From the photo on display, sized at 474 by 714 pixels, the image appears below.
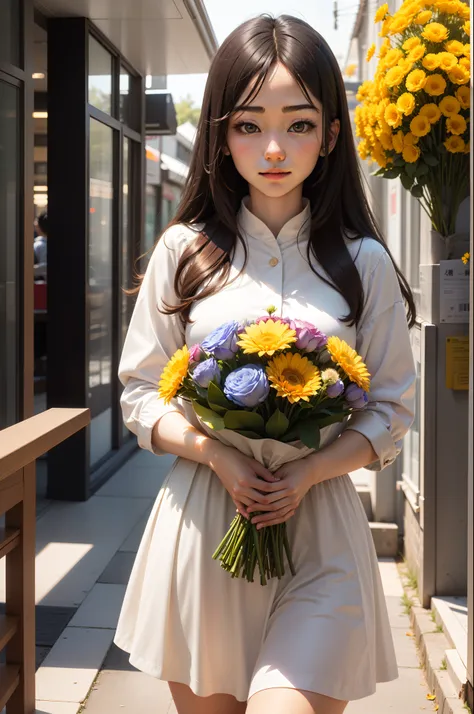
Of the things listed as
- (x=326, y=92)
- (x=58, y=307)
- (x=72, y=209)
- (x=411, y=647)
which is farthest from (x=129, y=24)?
(x=326, y=92)

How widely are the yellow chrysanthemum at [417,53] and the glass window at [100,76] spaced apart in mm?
3449

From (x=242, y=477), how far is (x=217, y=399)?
160 millimetres

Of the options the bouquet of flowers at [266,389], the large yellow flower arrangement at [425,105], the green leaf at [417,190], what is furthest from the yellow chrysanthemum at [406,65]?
the bouquet of flowers at [266,389]

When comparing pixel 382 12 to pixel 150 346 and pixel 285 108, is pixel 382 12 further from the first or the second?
pixel 150 346

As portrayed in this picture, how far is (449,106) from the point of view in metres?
3.79

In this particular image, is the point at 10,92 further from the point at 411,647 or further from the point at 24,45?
the point at 411,647

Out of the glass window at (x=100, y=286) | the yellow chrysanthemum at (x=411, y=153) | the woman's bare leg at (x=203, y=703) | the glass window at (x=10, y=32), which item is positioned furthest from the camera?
the glass window at (x=100, y=286)

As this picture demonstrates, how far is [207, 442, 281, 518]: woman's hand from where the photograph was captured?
Result: 1776 millimetres

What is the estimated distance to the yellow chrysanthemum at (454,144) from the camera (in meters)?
3.82

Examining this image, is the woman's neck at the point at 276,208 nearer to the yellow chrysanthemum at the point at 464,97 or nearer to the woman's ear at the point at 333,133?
the woman's ear at the point at 333,133

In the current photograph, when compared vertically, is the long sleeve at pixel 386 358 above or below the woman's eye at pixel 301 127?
below

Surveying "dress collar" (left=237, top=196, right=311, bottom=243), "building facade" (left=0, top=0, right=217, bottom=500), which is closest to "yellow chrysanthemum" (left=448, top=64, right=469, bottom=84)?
"building facade" (left=0, top=0, right=217, bottom=500)

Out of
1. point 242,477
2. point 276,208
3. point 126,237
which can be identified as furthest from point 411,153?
point 126,237

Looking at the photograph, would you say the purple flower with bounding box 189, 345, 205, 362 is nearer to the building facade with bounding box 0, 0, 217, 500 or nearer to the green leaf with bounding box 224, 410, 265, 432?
the green leaf with bounding box 224, 410, 265, 432
